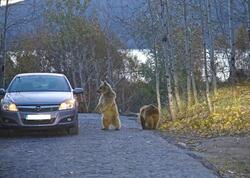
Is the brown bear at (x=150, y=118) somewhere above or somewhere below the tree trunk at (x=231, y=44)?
below

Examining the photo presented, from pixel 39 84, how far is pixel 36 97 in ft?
4.36

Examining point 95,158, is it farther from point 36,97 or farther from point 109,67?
point 109,67

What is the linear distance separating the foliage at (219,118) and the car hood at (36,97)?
353 centimetres

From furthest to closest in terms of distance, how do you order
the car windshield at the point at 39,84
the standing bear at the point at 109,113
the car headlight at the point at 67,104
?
1. the standing bear at the point at 109,113
2. the car windshield at the point at 39,84
3. the car headlight at the point at 67,104

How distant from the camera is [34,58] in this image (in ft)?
146

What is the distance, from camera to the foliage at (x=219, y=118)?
15.1 m

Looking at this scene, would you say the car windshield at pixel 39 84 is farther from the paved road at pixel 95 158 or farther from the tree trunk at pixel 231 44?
the tree trunk at pixel 231 44

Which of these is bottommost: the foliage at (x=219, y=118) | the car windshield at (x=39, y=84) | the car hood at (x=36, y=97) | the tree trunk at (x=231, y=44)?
the foliage at (x=219, y=118)

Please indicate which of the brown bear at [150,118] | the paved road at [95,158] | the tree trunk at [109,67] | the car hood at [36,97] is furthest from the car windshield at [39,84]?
the tree trunk at [109,67]

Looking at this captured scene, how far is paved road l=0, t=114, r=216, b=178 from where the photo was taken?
9.01 meters

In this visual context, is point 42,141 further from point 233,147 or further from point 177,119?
point 177,119

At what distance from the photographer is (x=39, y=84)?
52.2 ft

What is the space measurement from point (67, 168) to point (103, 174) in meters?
0.82

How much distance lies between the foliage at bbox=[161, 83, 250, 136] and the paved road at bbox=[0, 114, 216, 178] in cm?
180
